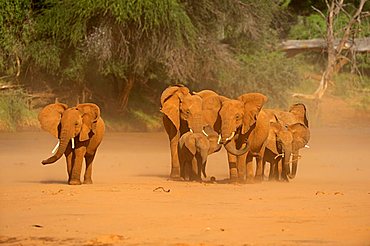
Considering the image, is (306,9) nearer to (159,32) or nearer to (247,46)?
(247,46)

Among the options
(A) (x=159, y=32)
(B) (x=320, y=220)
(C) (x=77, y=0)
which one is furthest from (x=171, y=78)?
(B) (x=320, y=220)

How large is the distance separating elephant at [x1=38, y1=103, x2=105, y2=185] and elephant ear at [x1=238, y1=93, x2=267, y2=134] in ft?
8.15

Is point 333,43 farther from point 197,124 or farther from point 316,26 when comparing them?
point 197,124

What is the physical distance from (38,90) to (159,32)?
4.15m

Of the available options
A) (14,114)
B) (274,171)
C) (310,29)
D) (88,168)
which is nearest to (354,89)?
(310,29)

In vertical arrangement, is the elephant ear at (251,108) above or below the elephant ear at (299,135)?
above

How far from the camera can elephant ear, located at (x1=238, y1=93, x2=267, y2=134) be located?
699 inches

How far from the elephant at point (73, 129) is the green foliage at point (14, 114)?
10933mm

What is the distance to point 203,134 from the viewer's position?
18.5 metres

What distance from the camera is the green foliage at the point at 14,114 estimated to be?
92.5ft

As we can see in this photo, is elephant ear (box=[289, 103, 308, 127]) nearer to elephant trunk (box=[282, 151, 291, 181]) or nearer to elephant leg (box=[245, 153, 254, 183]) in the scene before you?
elephant trunk (box=[282, 151, 291, 181])

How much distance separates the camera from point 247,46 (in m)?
34.4

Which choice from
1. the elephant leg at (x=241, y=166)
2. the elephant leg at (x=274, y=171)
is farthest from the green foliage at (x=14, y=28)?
the elephant leg at (x=241, y=166)

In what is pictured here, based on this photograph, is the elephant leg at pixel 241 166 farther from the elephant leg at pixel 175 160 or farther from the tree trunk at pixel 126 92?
the tree trunk at pixel 126 92
